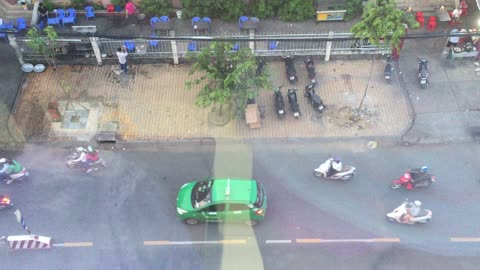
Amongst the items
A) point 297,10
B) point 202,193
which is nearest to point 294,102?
point 297,10

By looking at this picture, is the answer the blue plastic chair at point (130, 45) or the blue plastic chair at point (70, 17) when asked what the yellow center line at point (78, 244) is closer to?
the blue plastic chair at point (130, 45)

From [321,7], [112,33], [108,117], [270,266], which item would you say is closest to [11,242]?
[108,117]

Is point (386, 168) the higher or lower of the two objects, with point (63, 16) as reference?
lower

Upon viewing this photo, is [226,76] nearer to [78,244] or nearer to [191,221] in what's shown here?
[191,221]

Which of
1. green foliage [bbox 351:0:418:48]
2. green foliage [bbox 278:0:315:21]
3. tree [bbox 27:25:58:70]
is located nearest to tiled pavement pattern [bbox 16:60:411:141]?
tree [bbox 27:25:58:70]

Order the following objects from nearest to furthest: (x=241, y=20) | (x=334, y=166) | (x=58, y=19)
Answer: (x=334, y=166) → (x=58, y=19) → (x=241, y=20)

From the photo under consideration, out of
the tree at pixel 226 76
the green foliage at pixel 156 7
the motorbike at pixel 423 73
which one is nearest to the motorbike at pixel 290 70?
the tree at pixel 226 76

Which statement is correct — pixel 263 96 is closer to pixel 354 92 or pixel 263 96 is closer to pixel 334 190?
pixel 354 92
